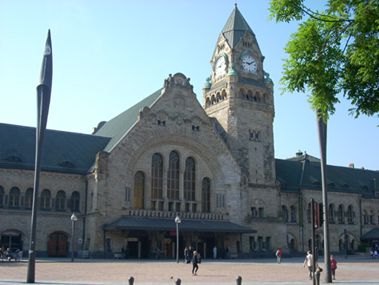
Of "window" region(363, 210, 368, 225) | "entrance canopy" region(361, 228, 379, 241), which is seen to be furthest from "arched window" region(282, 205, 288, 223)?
"window" region(363, 210, 368, 225)

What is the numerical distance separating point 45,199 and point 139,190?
10096 mm

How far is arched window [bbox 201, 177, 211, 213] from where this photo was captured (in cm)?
5986

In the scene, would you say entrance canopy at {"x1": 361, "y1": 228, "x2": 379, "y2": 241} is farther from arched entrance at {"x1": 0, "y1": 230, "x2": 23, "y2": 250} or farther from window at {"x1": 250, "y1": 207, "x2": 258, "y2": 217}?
arched entrance at {"x1": 0, "y1": 230, "x2": 23, "y2": 250}

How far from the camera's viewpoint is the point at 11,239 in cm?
5072

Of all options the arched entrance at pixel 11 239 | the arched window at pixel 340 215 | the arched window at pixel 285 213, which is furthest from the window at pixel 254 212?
the arched entrance at pixel 11 239

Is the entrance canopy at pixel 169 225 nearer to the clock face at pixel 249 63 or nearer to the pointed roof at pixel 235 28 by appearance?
the clock face at pixel 249 63

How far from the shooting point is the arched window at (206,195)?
196ft

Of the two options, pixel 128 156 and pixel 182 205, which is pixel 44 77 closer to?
pixel 128 156

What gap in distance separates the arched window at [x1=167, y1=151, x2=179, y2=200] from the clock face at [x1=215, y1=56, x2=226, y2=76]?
15.9 metres

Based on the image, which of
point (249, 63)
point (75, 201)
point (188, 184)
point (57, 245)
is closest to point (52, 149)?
point (75, 201)

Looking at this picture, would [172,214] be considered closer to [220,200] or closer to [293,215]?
[220,200]

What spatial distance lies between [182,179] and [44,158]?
15.7m

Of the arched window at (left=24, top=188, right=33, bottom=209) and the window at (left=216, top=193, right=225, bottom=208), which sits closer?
the arched window at (left=24, top=188, right=33, bottom=209)

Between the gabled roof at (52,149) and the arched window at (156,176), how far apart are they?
734 centimetres
